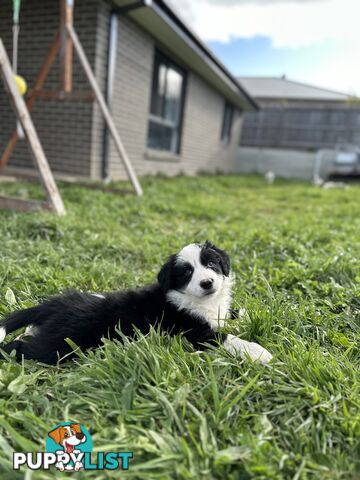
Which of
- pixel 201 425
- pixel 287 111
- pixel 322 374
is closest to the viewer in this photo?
pixel 201 425

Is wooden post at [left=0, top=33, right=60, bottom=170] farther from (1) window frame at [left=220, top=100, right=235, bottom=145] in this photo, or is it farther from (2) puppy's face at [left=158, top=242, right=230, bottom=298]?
(1) window frame at [left=220, top=100, right=235, bottom=145]

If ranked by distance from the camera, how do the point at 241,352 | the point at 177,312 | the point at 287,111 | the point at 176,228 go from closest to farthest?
1. the point at 241,352
2. the point at 177,312
3. the point at 176,228
4. the point at 287,111

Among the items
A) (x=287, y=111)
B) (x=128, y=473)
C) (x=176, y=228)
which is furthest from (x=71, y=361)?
(x=287, y=111)

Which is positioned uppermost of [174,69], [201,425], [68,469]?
[174,69]

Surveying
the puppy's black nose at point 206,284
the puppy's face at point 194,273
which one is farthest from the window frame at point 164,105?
the puppy's black nose at point 206,284

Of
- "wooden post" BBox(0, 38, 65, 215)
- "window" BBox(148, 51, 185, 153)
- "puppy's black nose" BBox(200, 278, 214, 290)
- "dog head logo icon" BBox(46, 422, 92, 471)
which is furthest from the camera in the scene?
"window" BBox(148, 51, 185, 153)

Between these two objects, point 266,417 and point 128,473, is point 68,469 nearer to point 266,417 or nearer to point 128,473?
point 128,473

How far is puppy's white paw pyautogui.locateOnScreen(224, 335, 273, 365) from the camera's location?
1.71 metres

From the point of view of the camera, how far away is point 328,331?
2047mm

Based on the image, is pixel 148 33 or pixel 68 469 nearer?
pixel 68 469

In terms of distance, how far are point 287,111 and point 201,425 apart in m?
21.2

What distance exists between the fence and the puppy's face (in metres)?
19.4

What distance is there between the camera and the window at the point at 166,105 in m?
9.56

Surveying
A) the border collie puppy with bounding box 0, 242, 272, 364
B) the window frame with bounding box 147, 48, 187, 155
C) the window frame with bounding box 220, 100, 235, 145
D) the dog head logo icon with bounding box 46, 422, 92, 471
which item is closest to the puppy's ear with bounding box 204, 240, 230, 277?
the border collie puppy with bounding box 0, 242, 272, 364
